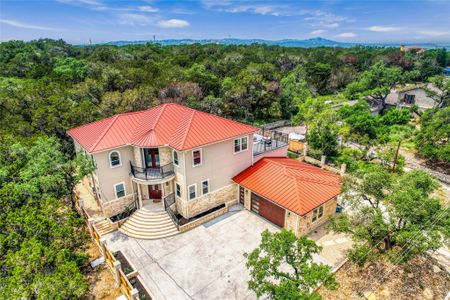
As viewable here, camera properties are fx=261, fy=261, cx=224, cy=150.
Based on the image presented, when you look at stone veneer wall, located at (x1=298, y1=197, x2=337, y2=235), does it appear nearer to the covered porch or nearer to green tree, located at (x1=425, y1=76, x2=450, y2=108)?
the covered porch

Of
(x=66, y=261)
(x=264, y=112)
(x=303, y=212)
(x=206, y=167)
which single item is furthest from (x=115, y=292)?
(x=264, y=112)

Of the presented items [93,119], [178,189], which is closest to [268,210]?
[178,189]

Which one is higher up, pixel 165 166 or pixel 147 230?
pixel 165 166

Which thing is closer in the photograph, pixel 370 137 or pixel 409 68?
pixel 370 137

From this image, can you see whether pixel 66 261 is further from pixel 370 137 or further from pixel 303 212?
pixel 370 137

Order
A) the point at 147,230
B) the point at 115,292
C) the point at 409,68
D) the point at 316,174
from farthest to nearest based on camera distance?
the point at 409,68
the point at 316,174
the point at 147,230
the point at 115,292

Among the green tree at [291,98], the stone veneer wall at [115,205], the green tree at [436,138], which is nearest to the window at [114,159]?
the stone veneer wall at [115,205]

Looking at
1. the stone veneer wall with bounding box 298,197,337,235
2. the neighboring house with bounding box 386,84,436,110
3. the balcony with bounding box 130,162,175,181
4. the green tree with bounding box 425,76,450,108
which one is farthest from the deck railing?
the neighboring house with bounding box 386,84,436,110

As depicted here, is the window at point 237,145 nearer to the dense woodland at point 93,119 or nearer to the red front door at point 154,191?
the red front door at point 154,191
